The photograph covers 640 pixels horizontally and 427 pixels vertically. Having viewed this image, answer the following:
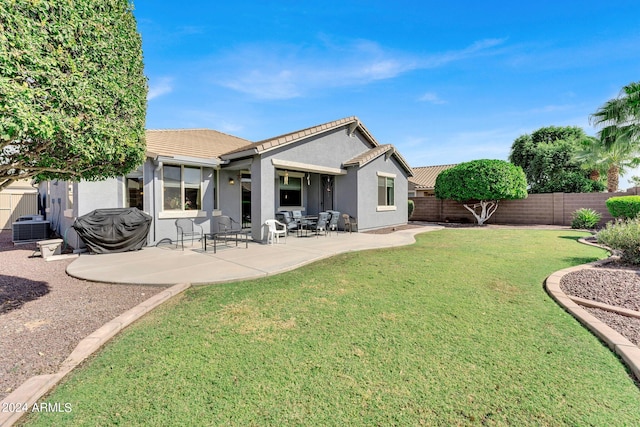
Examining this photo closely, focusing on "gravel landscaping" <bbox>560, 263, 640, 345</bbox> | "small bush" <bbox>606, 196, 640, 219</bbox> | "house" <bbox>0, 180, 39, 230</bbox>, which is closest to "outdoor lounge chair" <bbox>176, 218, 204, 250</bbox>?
"gravel landscaping" <bbox>560, 263, 640, 345</bbox>

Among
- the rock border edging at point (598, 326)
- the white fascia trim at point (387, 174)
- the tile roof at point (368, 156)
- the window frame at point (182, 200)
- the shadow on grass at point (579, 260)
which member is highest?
the tile roof at point (368, 156)

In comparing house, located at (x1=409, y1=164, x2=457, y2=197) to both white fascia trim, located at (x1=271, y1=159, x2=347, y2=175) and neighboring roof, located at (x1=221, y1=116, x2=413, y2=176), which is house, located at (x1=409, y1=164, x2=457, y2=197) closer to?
neighboring roof, located at (x1=221, y1=116, x2=413, y2=176)

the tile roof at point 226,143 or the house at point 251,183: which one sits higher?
the tile roof at point 226,143

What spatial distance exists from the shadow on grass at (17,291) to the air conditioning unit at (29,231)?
Answer: 8.27m

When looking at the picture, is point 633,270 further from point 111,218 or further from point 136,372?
point 111,218

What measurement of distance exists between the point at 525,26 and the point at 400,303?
44.2 ft

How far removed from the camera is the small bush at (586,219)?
1599 centimetres

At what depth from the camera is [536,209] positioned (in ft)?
64.5

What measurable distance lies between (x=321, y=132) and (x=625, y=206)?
628 inches

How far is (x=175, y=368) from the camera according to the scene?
296cm

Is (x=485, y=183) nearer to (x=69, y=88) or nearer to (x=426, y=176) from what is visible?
(x=426, y=176)

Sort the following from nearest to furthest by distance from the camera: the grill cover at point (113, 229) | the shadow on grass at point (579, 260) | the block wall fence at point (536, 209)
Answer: the shadow on grass at point (579, 260)
the grill cover at point (113, 229)
the block wall fence at point (536, 209)

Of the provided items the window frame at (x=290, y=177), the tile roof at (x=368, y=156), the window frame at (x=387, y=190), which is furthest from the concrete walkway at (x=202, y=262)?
the window frame at (x=387, y=190)

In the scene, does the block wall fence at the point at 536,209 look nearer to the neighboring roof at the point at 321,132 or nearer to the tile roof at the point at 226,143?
the neighboring roof at the point at 321,132
